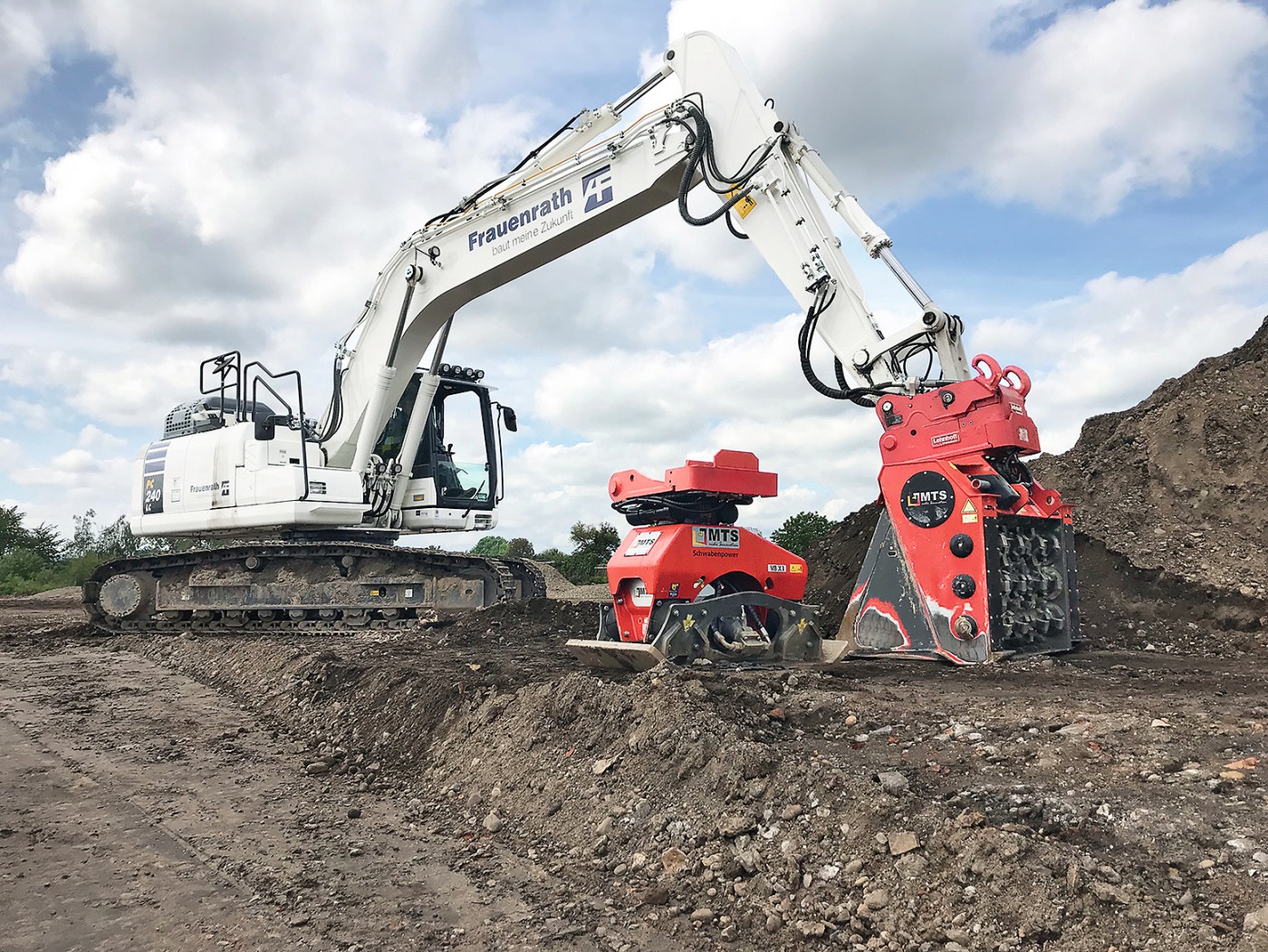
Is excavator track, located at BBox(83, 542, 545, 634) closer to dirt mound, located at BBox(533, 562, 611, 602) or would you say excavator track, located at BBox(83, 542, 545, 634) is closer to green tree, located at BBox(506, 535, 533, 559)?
dirt mound, located at BBox(533, 562, 611, 602)

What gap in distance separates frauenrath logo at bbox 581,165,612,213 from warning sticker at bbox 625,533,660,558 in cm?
383

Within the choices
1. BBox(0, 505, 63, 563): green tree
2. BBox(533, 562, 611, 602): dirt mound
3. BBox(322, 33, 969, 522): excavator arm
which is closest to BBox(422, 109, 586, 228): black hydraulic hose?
BBox(322, 33, 969, 522): excavator arm

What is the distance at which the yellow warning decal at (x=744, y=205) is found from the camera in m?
7.60

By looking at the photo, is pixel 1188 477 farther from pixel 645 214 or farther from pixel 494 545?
pixel 494 545

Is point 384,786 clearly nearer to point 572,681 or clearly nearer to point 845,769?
point 572,681

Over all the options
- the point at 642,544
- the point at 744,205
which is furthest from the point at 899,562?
the point at 744,205

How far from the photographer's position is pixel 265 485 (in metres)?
10.9

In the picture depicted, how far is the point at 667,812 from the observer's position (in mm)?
3557

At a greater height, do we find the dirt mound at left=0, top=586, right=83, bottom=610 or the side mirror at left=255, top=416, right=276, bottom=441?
the side mirror at left=255, top=416, right=276, bottom=441

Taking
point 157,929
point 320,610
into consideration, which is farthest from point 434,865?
point 320,610

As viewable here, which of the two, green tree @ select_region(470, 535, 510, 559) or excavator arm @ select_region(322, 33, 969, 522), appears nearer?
excavator arm @ select_region(322, 33, 969, 522)

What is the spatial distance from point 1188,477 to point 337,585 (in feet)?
31.5

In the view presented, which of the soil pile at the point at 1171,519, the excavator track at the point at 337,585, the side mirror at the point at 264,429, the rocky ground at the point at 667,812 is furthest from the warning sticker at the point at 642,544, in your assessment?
the side mirror at the point at 264,429

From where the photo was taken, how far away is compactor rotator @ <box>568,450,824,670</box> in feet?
19.4
